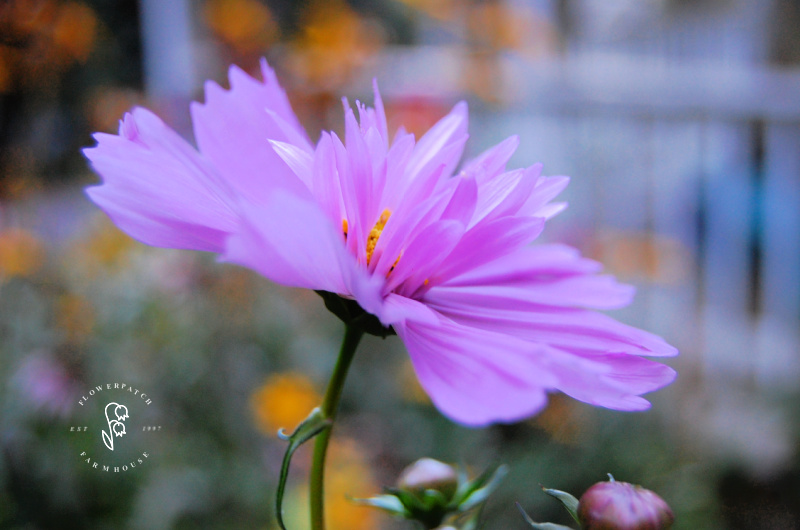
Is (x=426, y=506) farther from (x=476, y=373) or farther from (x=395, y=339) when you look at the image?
(x=395, y=339)

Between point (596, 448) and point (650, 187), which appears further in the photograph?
point (650, 187)

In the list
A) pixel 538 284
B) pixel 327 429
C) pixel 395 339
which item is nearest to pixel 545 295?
pixel 538 284

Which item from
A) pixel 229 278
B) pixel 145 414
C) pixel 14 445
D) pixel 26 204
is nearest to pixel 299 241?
pixel 145 414

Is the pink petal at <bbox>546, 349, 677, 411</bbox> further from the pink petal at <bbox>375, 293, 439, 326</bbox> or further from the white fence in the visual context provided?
the white fence

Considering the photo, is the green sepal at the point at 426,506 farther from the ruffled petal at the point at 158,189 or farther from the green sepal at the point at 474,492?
the ruffled petal at the point at 158,189

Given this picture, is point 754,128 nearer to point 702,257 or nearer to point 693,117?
point 693,117

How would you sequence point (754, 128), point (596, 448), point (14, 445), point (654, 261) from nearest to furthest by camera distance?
point (14, 445), point (596, 448), point (654, 261), point (754, 128)
